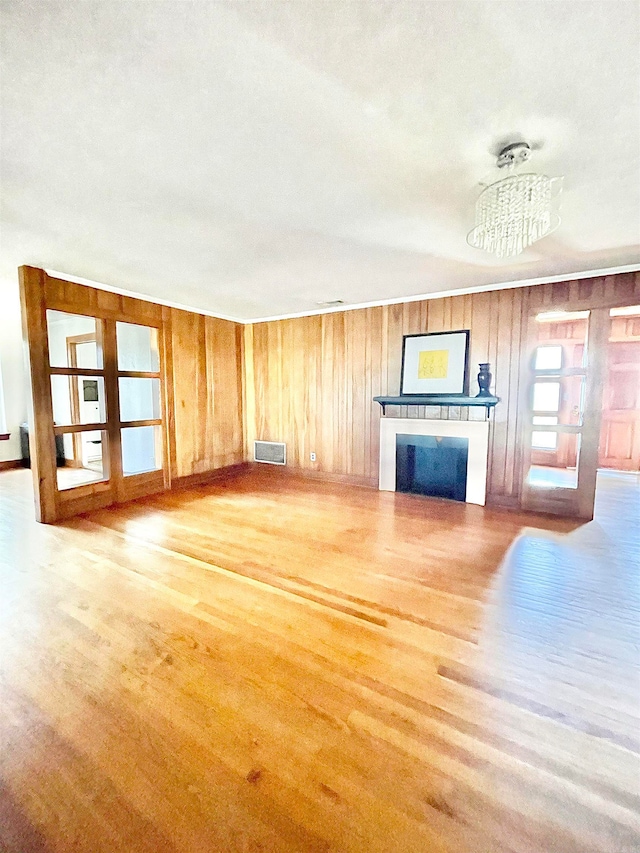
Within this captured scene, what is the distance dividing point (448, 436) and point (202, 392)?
3.36m

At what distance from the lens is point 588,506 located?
3664mm

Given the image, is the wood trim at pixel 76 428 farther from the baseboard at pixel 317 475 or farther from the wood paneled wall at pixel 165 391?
the baseboard at pixel 317 475

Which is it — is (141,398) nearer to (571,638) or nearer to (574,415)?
(571,638)

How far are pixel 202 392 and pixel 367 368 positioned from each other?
234cm

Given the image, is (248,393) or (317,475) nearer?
(317,475)

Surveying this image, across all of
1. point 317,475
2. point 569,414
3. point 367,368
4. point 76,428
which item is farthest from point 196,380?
point 569,414

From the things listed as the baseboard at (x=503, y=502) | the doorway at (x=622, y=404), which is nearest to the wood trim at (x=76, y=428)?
the baseboard at (x=503, y=502)

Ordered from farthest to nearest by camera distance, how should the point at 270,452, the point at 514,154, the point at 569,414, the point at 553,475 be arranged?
1. the point at 270,452
2. the point at 553,475
3. the point at 569,414
4. the point at 514,154

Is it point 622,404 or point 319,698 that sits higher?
point 622,404

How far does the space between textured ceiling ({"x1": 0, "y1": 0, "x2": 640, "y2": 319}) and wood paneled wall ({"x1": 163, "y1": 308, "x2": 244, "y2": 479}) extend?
203 cm

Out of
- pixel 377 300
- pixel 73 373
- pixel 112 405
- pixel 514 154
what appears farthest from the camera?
pixel 377 300

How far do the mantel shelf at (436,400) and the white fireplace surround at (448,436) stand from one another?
0.67 feet

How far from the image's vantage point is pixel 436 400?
4.22 m

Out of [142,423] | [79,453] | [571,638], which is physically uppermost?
[142,423]
